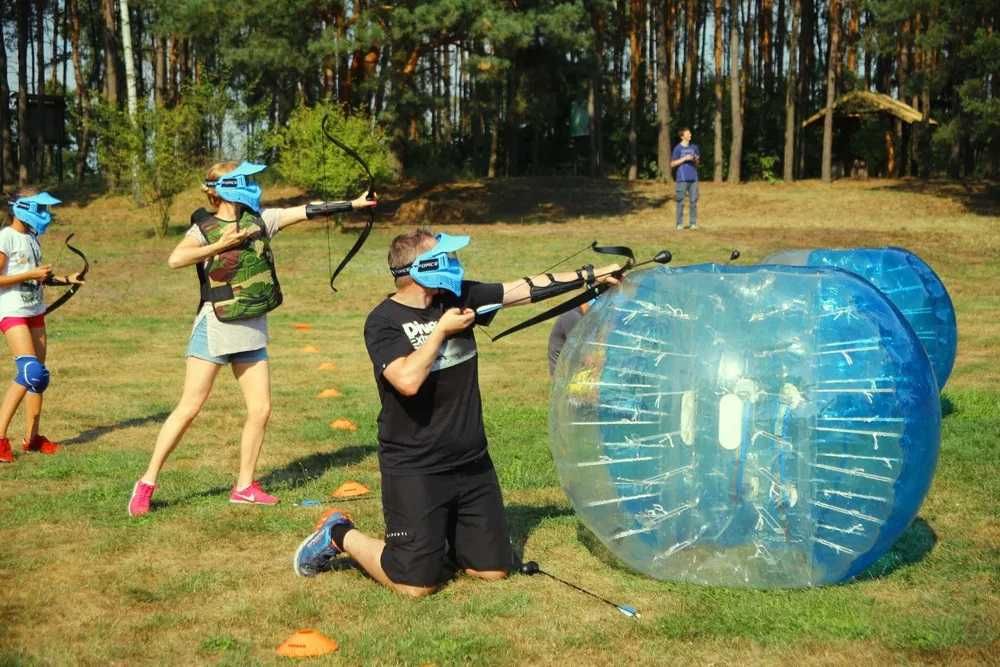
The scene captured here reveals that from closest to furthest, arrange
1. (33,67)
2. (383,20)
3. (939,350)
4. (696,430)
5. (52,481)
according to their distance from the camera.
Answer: (696,430)
(52,481)
(939,350)
(383,20)
(33,67)

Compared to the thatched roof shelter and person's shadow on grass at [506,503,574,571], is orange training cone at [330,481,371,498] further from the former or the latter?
the thatched roof shelter

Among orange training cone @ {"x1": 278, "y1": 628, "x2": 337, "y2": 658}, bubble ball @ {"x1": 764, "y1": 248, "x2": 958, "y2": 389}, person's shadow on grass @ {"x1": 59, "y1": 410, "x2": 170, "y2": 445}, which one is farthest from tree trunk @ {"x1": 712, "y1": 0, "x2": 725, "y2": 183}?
orange training cone @ {"x1": 278, "y1": 628, "x2": 337, "y2": 658}

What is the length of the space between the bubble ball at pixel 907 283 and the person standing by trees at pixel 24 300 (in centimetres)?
522

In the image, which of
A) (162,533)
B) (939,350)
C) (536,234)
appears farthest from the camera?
(536,234)

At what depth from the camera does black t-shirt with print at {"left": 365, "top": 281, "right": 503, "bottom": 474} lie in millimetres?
5430

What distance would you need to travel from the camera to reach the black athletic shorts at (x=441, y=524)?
5.41 metres

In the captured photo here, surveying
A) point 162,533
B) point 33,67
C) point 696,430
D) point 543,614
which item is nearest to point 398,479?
point 543,614

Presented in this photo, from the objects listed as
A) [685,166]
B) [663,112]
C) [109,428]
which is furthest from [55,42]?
[109,428]

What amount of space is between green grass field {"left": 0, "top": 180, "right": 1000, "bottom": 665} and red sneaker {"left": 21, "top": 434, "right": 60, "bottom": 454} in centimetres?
14

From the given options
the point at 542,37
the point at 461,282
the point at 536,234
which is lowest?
the point at 536,234

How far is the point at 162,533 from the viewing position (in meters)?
6.51

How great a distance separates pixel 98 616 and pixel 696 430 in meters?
2.74

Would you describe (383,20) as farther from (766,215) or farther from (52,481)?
(52,481)

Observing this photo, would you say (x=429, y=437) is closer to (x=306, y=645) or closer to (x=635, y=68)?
(x=306, y=645)
